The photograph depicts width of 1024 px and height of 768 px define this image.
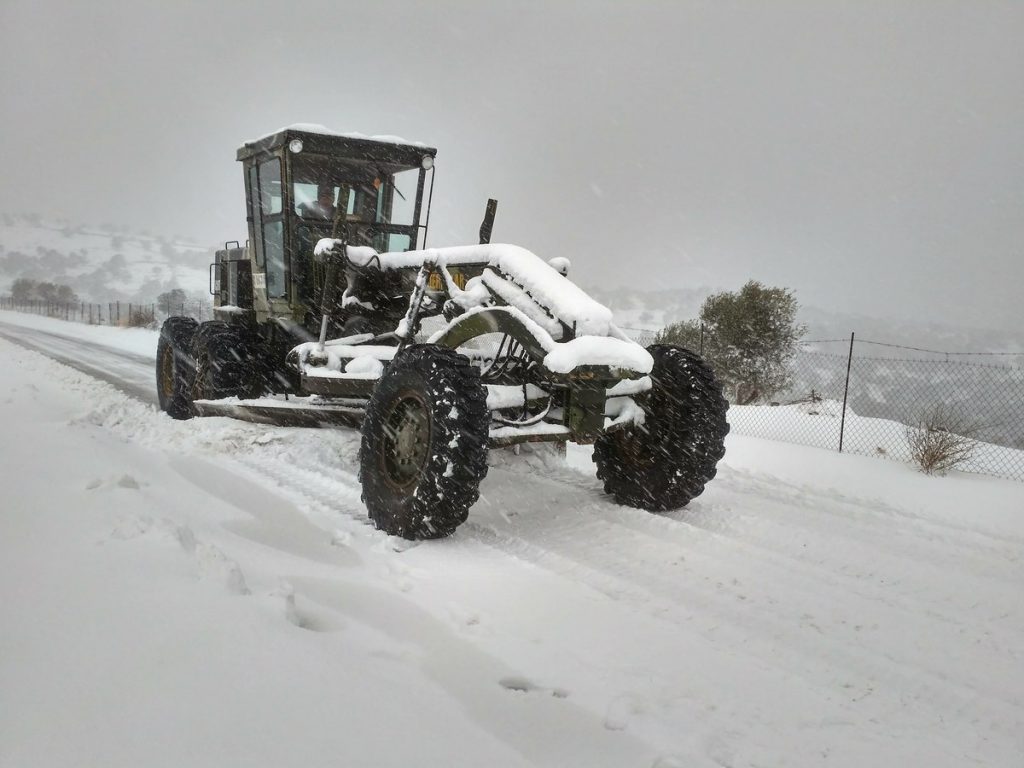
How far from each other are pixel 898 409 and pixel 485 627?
12.3 metres

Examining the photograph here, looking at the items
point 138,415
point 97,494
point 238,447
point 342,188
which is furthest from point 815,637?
point 138,415

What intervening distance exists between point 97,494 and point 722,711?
3.06 m

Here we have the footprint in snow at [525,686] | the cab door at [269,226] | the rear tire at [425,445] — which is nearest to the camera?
the footprint in snow at [525,686]

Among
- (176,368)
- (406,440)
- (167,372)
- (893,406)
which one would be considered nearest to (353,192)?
(176,368)

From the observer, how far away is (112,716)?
1796 millimetres

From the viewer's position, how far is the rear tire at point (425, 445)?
4.15 m

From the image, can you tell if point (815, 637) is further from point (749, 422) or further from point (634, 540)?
point (749, 422)

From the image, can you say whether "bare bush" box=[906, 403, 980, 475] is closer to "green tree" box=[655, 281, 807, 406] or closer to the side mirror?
the side mirror

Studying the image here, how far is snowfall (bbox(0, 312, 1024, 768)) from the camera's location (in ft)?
6.62

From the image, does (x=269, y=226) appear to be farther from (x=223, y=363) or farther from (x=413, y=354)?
(x=413, y=354)

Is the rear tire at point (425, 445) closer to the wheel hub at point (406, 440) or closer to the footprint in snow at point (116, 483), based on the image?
the wheel hub at point (406, 440)

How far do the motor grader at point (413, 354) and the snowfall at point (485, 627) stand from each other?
43 centimetres

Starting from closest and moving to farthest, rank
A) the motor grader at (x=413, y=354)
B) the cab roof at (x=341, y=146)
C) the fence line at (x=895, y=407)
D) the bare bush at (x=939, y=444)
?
the motor grader at (x=413, y=354) < the cab roof at (x=341, y=146) < the bare bush at (x=939, y=444) < the fence line at (x=895, y=407)

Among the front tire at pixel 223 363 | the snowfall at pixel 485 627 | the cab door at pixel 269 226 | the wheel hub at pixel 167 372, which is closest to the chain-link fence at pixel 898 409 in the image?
the snowfall at pixel 485 627
